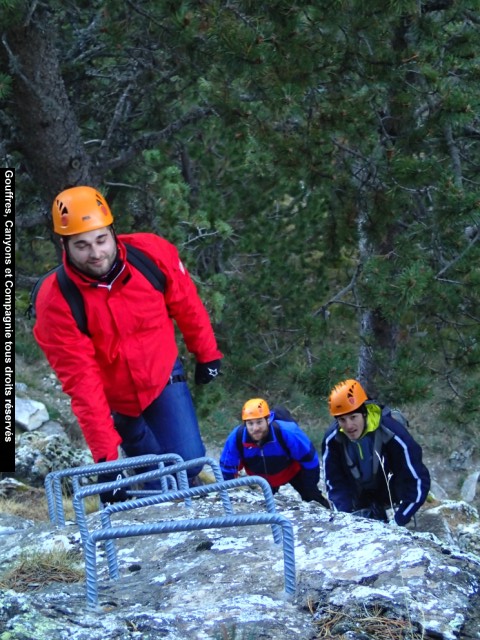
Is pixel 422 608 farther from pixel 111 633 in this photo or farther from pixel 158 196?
pixel 158 196

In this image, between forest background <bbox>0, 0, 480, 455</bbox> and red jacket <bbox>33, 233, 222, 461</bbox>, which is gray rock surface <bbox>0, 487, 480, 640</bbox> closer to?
red jacket <bbox>33, 233, 222, 461</bbox>

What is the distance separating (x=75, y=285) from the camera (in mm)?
4980

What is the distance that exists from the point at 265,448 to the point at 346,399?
3.31 ft

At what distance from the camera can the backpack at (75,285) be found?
498 centimetres

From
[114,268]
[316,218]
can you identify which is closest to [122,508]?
[114,268]

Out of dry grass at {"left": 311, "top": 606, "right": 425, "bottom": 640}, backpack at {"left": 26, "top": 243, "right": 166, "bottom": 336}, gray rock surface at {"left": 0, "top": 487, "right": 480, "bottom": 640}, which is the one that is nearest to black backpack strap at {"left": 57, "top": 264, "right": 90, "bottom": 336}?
backpack at {"left": 26, "top": 243, "right": 166, "bottom": 336}

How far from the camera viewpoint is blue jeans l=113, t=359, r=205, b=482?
552 centimetres

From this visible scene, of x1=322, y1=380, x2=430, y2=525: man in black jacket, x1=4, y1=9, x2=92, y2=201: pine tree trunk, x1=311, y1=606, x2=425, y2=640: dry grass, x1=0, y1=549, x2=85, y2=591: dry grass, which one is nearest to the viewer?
x1=311, y1=606, x2=425, y2=640: dry grass

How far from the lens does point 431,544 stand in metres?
3.59

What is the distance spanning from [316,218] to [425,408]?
21.5 feet

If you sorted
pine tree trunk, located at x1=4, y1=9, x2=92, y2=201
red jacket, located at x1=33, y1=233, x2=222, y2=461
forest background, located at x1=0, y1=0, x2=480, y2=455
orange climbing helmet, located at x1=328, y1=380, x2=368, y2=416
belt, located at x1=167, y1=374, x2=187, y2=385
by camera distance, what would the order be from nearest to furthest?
red jacket, located at x1=33, y1=233, x2=222, y2=461, belt, located at x1=167, y1=374, x2=187, y2=385, orange climbing helmet, located at x1=328, y1=380, x2=368, y2=416, forest background, located at x1=0, y1=0, x2=480, y2=455, pine tree trunk, located at x1=4, y1=9, x2=92, y2=201

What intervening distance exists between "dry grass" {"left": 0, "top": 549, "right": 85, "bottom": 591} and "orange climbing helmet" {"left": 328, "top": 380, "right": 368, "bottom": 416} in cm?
265

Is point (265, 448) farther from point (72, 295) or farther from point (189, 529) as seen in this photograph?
point (189, 529)

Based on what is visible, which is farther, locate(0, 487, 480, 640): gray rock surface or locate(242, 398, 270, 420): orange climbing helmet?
locate(242, 398, 270, 420): orange climbing helmet
